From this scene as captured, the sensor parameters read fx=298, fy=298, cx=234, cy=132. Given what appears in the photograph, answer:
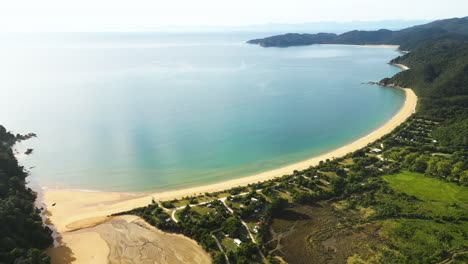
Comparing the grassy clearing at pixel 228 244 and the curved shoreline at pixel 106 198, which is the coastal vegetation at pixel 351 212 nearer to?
the grassy clearing at pixel 228 244

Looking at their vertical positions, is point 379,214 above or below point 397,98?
below

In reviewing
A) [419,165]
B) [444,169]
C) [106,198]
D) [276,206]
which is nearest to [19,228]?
[106,198]

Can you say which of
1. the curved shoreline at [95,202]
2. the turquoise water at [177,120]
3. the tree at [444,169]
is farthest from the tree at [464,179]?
the turquoise water at [177,120]

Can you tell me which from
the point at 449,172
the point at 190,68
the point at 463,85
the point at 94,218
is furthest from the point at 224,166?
the point at 190,68

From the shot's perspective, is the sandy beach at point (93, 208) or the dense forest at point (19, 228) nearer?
the dense forest at point (19, 228)

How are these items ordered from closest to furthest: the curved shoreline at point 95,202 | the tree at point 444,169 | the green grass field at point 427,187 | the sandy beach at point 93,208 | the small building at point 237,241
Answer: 1. the small building at point 237,241
2. the sandy beach at point 93,208
3. the curved shoreline at point 95,202
4. the green grass field at point 427,187
5. the tree at point 444,169

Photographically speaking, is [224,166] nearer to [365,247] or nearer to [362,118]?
[365,247]

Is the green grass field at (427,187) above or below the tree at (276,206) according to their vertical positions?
below
